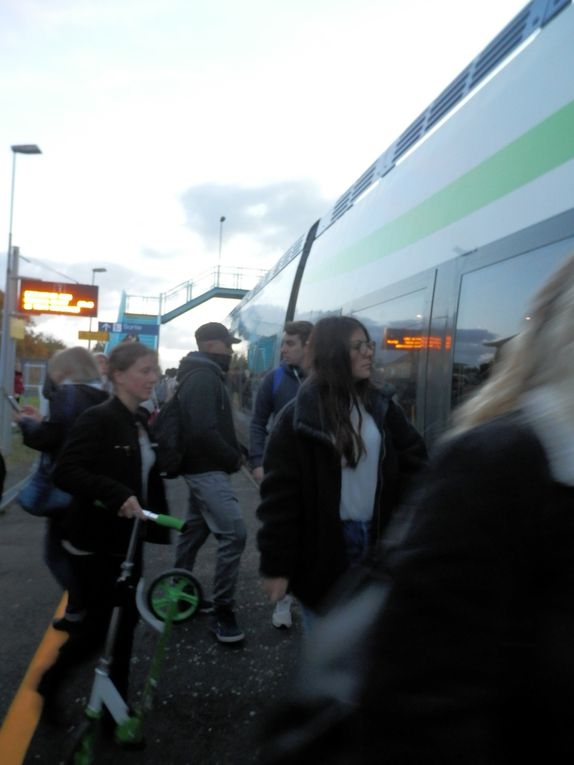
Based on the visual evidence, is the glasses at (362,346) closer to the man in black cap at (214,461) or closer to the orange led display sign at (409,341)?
the orange led display sign at (409,341)

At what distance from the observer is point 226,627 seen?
4363 mm

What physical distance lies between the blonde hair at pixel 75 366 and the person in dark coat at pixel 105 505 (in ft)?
1.75

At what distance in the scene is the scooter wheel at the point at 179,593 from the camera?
13.2 ft

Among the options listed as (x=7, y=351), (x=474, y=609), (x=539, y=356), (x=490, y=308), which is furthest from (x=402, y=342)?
(x=7, y=351)

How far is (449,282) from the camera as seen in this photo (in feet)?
12.2

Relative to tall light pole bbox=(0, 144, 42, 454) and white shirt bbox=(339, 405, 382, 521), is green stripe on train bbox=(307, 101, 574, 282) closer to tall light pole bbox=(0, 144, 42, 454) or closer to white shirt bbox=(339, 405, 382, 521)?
white shirt bbox=(339, 405, 382, 521)

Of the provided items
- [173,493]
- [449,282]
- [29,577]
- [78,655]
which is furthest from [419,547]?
[173,493]

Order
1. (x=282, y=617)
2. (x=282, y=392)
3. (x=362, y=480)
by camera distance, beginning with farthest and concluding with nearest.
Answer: (x=282, y=392) < (x=282, y=617) < (x=362, y=480)

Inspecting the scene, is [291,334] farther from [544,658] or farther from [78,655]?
[544,658]

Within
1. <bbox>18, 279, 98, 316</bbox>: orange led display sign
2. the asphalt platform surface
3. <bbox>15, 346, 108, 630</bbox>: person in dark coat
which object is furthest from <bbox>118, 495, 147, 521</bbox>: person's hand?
<bbox>18, 279, 98, 316</bbox>: orange led display sign

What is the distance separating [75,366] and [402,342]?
71.4 inches

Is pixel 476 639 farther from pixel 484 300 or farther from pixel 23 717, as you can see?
pixel 23 717

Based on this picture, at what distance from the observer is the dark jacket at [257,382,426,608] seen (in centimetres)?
251

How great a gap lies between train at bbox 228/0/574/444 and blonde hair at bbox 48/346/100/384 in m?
1.71
